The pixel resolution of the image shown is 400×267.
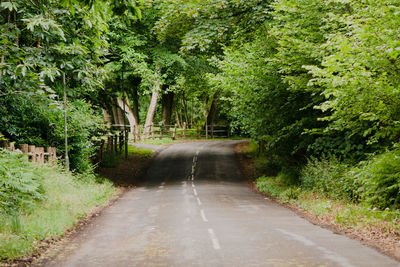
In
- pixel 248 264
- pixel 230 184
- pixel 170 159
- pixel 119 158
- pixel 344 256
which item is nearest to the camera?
pixel 248 264

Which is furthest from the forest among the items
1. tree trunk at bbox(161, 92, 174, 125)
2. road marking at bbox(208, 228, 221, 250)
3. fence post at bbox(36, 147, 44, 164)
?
tree trunk at bbox(161, 92, 174, 125)

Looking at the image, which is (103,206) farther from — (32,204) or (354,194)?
(354,194)

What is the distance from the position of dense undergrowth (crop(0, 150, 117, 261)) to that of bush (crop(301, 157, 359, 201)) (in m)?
8.25

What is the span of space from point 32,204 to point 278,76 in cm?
1196

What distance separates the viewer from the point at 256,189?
64.7 feet

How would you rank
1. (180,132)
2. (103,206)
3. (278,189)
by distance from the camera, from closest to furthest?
(103,206) < (278,189) < (180,132)

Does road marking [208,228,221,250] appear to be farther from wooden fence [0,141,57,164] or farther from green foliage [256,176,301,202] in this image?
green foliage [256,176,301,202]

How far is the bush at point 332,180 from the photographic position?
12984 mm

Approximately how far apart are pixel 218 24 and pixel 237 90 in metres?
3.31

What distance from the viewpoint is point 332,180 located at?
14.1 metres

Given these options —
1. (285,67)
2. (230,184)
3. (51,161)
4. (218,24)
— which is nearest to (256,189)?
(230,184)

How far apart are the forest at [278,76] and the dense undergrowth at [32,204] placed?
231 centimetres

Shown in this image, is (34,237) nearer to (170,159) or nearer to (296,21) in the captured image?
(296,21)

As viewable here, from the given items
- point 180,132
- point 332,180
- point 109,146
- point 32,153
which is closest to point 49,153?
point 32,153
